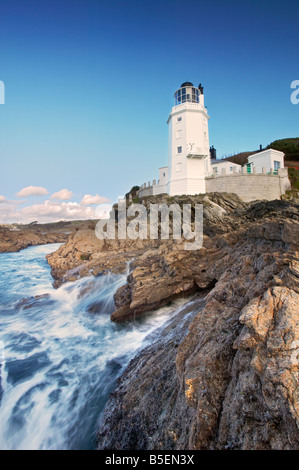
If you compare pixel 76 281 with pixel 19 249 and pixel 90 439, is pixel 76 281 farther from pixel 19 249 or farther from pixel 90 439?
pixel 19 249

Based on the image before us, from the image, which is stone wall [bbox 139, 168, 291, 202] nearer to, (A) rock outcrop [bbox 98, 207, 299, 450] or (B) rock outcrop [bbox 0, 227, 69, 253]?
(A) rock outcrop [bbox 98, 207, 299, 450]

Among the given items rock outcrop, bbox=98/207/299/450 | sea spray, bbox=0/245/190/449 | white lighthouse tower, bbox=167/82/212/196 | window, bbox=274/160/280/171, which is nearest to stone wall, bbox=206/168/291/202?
window, bbox=274/160/280/171

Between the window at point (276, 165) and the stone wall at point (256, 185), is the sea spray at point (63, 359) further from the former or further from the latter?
the window at point (276, 165)

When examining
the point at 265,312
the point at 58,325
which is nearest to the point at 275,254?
the point at 265,312

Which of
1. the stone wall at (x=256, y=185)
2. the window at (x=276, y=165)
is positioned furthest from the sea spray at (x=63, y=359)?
the window at (x=276, y=165)

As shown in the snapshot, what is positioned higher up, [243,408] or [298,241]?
[298,241]

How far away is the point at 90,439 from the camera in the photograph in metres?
4.90

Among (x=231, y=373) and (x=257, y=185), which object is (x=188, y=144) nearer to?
(x=257, y=185)

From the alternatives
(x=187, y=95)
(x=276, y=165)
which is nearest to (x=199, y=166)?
(x=187, y=95)

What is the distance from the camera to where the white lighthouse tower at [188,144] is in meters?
26.3

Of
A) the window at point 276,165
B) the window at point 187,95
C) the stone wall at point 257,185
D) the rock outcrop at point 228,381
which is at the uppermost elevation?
the window at point 187,95

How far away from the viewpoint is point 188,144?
2639 cm

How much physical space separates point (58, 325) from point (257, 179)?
2320 centimetres
